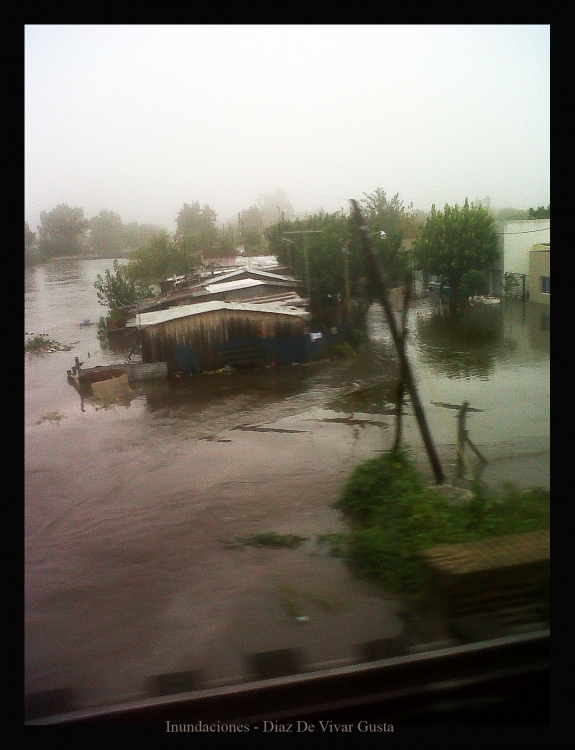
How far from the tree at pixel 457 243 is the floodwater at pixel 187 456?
1.21 ft

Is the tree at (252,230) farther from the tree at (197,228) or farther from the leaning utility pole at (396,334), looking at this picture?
the leaning utility pole at (396,334)

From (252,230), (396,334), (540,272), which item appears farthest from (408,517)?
(252,230)

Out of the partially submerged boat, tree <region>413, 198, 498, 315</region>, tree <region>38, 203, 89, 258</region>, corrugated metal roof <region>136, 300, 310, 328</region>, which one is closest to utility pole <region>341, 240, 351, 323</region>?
corrugated metal roof <region>136, 300, 310, 328</region>

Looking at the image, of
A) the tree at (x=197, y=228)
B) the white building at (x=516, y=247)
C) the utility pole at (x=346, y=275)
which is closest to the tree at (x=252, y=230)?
the tree at (x=197, y=228)

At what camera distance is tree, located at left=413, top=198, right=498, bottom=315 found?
182 inches

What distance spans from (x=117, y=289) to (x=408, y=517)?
2428 mm

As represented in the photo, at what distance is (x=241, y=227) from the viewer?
4.50 metres

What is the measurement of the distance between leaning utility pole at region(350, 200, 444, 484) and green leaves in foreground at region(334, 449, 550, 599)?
17 centimetres

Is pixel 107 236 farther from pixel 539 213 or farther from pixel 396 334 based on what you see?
pixel 539 213

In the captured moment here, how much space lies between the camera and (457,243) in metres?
4.68

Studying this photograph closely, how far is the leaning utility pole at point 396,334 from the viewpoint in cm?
416

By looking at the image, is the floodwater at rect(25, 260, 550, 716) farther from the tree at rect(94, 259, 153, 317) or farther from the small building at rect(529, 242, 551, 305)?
the small building at rect(529, 242, 551, 305)
